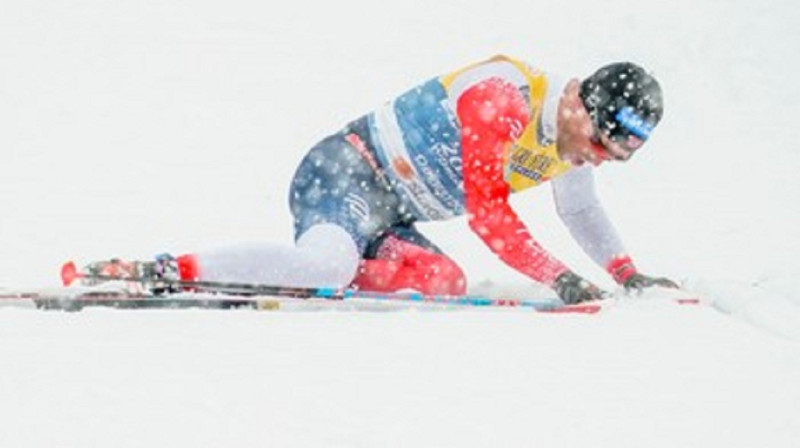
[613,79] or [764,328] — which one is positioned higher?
[613,79]

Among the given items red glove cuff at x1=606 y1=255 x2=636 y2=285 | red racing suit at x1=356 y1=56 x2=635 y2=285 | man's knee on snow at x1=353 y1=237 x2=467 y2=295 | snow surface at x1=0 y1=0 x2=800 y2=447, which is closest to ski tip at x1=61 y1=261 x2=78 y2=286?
snow surface at x1=0 y1=0 x2=800 y2=447

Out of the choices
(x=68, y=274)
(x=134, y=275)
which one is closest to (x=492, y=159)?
(x=134, y=275)

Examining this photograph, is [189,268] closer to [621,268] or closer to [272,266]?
[272,266]

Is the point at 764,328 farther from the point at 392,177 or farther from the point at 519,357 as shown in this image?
the point at 392,177

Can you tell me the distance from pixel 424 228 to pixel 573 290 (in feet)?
10.3

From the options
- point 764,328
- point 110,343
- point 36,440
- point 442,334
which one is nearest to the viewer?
point 36,440

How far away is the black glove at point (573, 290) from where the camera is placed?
3863 mm

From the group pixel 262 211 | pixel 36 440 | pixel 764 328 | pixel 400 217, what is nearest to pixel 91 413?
pixel 36 440

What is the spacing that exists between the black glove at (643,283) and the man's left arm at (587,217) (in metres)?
0.36

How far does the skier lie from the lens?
3.96m

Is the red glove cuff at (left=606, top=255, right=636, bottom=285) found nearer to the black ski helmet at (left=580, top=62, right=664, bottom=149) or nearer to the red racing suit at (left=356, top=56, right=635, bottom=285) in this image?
the red racing suit at (left=356, top=56, right=635, bottom=285)

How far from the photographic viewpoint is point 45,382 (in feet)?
7.80

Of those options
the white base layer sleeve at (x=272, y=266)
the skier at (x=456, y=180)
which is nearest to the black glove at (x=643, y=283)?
the skier at (x=456, y=180)

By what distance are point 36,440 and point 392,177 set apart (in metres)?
2.64
